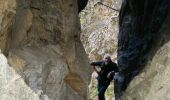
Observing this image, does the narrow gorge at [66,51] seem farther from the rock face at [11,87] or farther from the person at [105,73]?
the person at [105,73]

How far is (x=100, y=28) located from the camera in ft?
59.9

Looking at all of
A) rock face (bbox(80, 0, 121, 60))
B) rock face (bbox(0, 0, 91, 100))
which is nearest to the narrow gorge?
rock face (bbox(0, 0, 91, 100))

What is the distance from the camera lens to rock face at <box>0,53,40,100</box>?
16.9 ft

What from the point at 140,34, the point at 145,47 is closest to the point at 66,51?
the point at 145,47

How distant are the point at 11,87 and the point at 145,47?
19.7ft

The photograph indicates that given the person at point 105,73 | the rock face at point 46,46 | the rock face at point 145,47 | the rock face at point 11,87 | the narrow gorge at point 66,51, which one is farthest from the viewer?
the person at point 105,73

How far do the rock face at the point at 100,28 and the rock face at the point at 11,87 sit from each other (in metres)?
11.9

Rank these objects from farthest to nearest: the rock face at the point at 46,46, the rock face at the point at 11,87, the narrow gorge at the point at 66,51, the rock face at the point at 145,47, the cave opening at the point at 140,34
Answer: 1. the cave opening at the point at 140,34
2. the rock face at the point at 145,47
3. the rock face at the point at 46,46
4. the narrow gorge at the point at 66,51
5. the rock face at the point at 11,87

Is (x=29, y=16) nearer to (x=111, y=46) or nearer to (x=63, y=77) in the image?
(x=63, y=77)

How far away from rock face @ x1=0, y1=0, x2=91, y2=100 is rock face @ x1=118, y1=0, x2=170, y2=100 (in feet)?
4.51

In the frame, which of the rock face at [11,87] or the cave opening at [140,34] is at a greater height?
the rock face at [11,87]

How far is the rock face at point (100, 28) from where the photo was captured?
17.6 meters

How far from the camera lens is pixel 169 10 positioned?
10133 mm

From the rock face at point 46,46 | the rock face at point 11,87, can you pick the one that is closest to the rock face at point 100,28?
the rock face at point 46,46
